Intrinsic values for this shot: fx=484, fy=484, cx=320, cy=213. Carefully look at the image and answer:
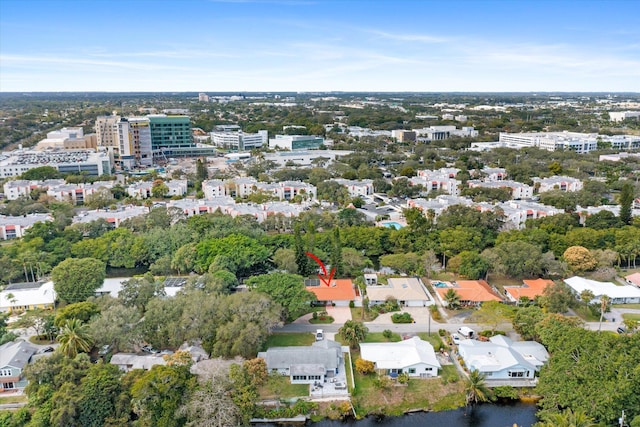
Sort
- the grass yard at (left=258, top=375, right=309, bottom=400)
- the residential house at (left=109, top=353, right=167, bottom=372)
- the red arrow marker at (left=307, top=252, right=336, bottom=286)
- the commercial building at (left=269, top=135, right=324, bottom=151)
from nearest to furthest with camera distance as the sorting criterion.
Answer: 1. the grass yard at (left=258, top=375, right=309, bottom=400)
2. the residential house at (left=109, top=353, right=167, bottom=372)
3. the red arrow marker at (left=307, top=252, right=336, bottom=286)
4. the commercial building at (left=269, top=135, right=324, bottom=151)

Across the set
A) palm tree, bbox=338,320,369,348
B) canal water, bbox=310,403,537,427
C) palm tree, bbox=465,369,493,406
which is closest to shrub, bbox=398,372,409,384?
canal water, bbox=310,403,537,427

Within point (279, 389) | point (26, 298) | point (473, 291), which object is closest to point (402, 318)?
point (473, 291)

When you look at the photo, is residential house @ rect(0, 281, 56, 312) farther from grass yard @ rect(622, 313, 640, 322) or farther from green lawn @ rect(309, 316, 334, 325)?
grass yard @ rect(622, 313, 640, 322)

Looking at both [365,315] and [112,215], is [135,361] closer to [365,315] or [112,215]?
[365,315]

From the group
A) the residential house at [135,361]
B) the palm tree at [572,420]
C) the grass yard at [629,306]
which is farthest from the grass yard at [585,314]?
the residential house at [135,361]

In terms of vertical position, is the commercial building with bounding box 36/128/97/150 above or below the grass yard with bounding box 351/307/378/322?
above

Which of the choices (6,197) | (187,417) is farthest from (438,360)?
(6,197)
